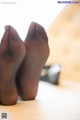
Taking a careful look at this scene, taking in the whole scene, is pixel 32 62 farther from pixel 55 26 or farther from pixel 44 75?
pixel 55 26

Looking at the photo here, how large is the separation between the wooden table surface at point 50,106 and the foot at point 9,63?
0.15 ft

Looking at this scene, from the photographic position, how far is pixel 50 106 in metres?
1.09

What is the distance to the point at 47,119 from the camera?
1.04 meters

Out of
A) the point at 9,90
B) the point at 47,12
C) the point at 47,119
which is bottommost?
the point at 47,119

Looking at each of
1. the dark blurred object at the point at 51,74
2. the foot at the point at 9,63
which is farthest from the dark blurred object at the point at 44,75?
the foot at the point at 9,63

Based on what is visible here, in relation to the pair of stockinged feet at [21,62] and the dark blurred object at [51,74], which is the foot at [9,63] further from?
the dark blurred object at [51,74]

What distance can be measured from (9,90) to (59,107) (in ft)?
0.71

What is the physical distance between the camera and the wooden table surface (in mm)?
1028

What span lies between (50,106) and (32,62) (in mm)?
196

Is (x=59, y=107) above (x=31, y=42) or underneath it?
underneath

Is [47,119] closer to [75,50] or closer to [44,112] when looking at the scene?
[44,112]

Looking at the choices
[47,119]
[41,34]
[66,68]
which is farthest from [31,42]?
[47,119]

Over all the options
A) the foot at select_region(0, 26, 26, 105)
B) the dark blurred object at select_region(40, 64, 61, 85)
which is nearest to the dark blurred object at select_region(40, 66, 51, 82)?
the dark blurred object at select_region(40, 64, 61, 85)

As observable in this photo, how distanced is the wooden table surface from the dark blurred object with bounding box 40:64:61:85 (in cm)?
2
